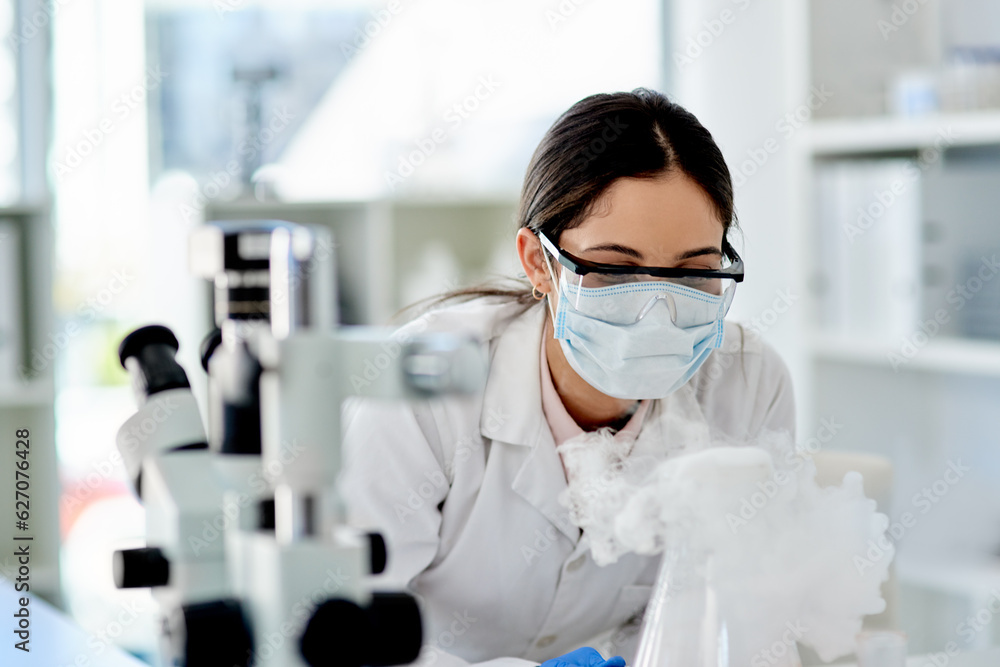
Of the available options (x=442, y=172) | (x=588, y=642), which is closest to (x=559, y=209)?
(x=588, y=642)

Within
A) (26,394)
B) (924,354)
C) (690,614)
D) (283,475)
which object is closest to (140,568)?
(283,475)

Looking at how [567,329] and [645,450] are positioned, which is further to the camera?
[567,329]

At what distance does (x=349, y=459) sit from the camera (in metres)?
0.49

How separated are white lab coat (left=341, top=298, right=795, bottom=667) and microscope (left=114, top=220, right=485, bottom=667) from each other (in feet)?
2.33

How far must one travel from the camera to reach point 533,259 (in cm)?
129

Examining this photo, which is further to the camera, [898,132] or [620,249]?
[898,132]

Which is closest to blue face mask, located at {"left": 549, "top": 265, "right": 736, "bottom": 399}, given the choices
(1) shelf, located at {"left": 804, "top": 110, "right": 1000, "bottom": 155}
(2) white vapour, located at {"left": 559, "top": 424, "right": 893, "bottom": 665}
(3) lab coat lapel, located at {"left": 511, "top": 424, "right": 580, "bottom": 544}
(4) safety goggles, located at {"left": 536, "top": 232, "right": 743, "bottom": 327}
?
(4) safety goggles, located at {"left": 536, "top": 232, "right": 743, "bottom": 327}

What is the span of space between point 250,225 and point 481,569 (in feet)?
2.85

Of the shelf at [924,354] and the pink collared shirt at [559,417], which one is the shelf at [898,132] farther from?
the pink collared shirt at [559,417]

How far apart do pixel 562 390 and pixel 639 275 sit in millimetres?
258

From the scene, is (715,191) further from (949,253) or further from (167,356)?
(949,253)

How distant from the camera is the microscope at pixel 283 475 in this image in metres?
0.45

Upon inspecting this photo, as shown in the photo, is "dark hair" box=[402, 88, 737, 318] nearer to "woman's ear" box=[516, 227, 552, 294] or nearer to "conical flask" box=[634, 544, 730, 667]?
"woman's ear" box=[516, 227, 552, 294]

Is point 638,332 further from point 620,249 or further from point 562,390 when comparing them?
point 562,390
